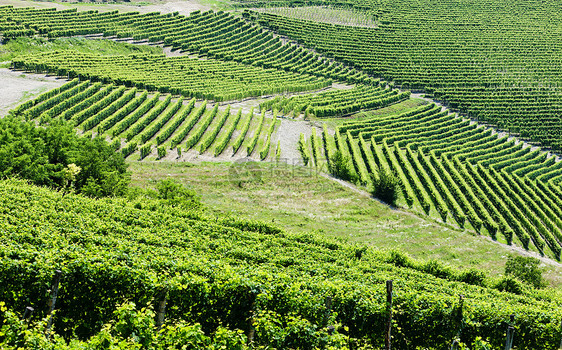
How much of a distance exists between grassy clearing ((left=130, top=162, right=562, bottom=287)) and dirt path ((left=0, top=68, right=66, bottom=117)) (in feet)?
88.7

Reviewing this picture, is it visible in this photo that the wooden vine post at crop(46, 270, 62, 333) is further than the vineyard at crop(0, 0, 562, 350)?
No

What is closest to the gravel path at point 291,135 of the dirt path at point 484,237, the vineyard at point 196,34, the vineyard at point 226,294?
the dirt path at point 484,237

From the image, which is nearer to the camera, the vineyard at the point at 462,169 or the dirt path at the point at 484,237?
the dirt path at the point at 484,237

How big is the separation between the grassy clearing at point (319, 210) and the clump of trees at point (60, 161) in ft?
21.3

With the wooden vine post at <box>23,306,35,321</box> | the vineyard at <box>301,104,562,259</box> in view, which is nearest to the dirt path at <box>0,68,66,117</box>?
the vineyard at <box>301,104,562,259</box>

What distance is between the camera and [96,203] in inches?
1380

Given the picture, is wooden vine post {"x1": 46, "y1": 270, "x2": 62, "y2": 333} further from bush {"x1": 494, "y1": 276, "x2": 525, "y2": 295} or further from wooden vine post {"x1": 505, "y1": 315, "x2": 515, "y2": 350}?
bush {"x1": 494, "y1": 276, "x2": 525, "y2": 295}

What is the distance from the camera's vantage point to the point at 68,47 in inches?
4277

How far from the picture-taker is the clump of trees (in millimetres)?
44094

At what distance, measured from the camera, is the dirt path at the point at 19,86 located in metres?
72.6

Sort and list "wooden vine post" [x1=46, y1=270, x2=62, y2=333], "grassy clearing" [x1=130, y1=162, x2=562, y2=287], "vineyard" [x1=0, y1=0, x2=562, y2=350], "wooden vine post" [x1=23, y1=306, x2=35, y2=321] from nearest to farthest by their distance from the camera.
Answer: "wooden vine post" [x1=23, y1=306, x2=35, y2=321] → "wooden vine post" [x1=46, y1=270, x2=62, y2=333] → "vineyard" [x1=0, y1=0, x2=562, y2=350] → "grassy clearing" [x1=130, y1=162, x2=562, y2=287]

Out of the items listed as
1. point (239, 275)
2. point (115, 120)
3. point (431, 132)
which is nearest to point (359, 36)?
point (431, 132)

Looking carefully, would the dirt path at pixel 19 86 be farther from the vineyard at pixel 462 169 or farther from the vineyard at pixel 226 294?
the vineyard at pixel 226 294

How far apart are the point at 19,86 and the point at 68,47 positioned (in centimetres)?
3305
